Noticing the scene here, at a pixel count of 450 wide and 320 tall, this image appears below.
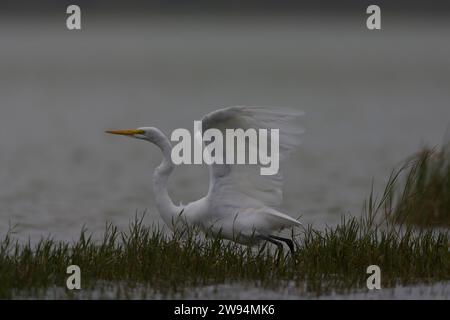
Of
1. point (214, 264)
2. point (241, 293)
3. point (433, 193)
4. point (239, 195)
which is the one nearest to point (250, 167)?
point (239, 195)

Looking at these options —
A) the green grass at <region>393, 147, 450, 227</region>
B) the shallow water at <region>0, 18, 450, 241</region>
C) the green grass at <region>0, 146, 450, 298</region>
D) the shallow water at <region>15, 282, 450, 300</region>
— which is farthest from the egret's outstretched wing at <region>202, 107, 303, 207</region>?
the shallow water at <region>0, 18, 450, 241</region>

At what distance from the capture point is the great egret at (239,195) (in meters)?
9.81

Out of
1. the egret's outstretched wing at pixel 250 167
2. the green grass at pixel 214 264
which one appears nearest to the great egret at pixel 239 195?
the egret's outstretched wing at pixel 250 167

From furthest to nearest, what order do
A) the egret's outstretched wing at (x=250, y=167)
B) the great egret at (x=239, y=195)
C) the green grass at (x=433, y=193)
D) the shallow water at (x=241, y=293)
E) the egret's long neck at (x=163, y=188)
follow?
the green grass at (x=433, y=193)
the egret's long neck at (x=163, y=188)
the great egret at (x=239, y=195)
the egret's outstretched wing at (x=250, y=167)
the shallow water at (x=241, y=293)

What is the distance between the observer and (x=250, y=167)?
396 inches

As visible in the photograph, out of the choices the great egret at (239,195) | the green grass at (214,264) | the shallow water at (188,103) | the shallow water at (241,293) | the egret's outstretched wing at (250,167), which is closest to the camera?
the shallow water at (241,293)

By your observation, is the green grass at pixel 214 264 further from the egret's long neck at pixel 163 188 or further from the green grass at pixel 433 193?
the green grass at pixel 433 193

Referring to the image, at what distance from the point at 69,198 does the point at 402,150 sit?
776 cm

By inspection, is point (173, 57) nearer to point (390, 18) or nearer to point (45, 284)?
point (390, 18)

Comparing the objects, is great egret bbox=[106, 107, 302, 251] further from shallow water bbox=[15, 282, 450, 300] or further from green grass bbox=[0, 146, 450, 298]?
shallow water bbox=[15, 282, 450, 300]

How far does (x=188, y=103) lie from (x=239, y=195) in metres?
21.2

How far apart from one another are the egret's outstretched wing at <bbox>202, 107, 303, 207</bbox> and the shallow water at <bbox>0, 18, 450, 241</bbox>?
10.1 feet

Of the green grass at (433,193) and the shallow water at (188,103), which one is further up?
the shallow water at (188,103)

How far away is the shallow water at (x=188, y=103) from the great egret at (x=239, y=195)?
2679mm
